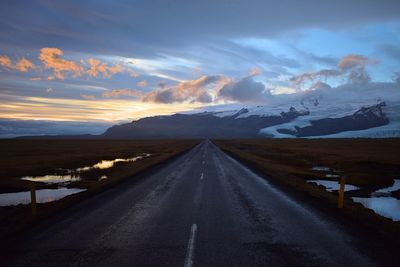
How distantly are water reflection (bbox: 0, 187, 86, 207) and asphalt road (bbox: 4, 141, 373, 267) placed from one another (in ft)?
12.5

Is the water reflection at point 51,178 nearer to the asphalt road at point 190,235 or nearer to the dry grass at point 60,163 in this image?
the dry grass at point 60,163

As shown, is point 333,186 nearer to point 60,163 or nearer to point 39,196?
point 39,196

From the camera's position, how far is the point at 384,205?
18406 millimetres

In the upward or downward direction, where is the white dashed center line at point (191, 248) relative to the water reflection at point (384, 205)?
upward

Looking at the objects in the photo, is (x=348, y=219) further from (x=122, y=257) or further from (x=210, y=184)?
(x=210, y=184)

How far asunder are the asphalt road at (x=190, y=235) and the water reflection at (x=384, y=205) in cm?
400

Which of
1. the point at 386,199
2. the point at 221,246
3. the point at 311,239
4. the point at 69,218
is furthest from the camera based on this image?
Result: the point at 386,199

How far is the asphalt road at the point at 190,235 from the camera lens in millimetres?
8336

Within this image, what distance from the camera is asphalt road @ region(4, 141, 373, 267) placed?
8336mm

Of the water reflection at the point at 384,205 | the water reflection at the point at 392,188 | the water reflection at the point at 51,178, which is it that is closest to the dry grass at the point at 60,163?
the water reflection at the point at 51,178

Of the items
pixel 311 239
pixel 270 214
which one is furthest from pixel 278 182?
pixel 311 239

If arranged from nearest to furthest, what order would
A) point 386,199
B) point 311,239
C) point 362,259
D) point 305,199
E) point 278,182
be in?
point 362,259, point 311,239, point 305,199, point 386,199, point 278,182

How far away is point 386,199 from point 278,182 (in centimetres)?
611

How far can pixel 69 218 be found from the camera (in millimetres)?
12789
